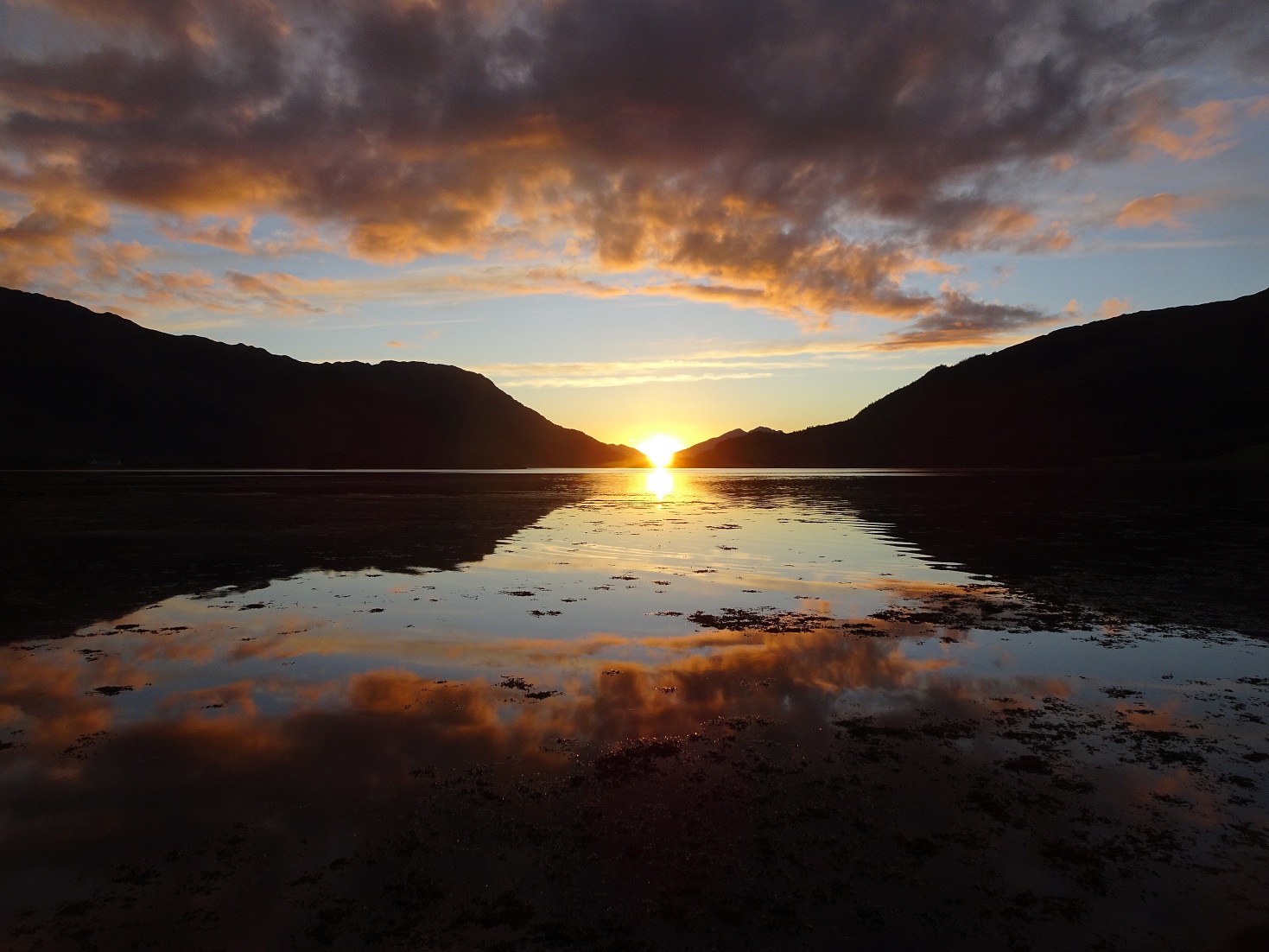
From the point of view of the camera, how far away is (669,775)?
9305mm

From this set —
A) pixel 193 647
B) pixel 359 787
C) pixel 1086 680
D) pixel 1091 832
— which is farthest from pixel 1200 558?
pixel 193 647

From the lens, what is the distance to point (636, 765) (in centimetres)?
964

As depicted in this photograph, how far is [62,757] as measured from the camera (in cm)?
993

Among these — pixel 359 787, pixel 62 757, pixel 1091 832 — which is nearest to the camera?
pixel 1091 832

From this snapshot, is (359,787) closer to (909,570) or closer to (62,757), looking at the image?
(62,757)

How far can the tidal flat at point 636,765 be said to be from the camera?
6.45 metres

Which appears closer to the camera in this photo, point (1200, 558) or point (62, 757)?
point (62, 757)

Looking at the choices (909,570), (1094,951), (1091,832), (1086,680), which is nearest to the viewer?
(1094,951)

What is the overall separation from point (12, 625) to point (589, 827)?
18192 millimetres

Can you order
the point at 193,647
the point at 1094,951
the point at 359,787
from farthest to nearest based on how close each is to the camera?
1. the point at 193,647
2. the point at 359,787
3. the point at 1094,951

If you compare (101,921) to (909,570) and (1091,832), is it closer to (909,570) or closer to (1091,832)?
(1091,832)

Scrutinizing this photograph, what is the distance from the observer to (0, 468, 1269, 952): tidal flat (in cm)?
645

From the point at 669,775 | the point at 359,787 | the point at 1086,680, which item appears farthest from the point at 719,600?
the point at 359,787

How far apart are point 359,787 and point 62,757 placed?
179 inches
